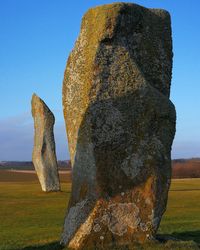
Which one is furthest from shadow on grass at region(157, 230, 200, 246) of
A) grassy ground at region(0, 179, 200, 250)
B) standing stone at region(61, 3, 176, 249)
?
standing stone at region(61, 3, 176, 249)

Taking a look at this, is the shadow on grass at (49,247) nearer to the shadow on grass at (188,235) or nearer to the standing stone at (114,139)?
the standing stone at (114,139)

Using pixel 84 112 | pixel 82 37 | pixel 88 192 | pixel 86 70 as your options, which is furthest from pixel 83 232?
pixel 82 37

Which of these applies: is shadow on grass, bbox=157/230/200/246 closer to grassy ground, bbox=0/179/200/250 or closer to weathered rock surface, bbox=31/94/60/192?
grassy ground, bbox=0/179/200/250

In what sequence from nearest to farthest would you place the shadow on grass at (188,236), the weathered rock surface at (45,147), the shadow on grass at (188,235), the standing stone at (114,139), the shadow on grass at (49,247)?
the standing stone at (114,139) → the shadow on grass at (49,247) → the shadow on grass at (188,236) → the shadow on grass at (188,235) → the weathered rock surface at (45,147)

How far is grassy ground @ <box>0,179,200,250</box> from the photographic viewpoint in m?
13.9

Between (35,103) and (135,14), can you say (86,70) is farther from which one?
(35,103)

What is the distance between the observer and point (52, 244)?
41.5ft

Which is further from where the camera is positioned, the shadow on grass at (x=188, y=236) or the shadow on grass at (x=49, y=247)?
the shadow on grass at (x=188, y=236)

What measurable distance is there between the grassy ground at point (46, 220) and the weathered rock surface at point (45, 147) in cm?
107

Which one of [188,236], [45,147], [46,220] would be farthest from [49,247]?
[45,147]

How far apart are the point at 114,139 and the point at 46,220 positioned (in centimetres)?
949

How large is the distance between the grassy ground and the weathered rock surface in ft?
3.51

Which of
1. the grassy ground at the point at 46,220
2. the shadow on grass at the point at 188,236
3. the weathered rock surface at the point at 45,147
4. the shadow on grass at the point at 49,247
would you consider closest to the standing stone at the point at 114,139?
the shadow on grass at the point at 49,247

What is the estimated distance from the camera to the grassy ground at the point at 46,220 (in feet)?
45.6
